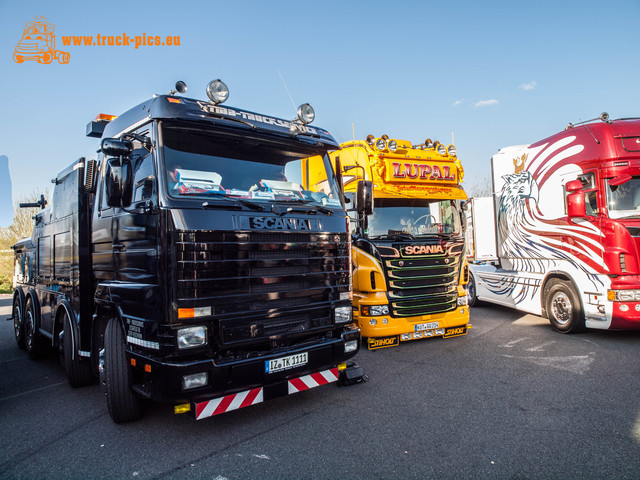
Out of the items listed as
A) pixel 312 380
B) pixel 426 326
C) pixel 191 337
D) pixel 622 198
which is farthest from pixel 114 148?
pixel 622 198

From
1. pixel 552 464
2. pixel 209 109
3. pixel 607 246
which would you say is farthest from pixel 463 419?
pixel 607 246

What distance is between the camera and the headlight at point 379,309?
650 centimetres

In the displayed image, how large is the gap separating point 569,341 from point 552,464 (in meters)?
4.58

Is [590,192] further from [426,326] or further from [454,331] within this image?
[426,326]

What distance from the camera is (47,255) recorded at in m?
6.15

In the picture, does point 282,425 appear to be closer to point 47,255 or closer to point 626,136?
point 47,255

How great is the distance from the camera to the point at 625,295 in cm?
669

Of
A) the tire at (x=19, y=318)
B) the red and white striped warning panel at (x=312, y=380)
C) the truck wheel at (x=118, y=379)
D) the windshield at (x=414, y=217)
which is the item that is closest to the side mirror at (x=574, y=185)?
the windshield at (x=414, y=217)

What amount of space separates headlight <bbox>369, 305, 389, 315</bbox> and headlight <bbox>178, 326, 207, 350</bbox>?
11.2 ft

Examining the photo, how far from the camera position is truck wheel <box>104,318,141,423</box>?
158 inches

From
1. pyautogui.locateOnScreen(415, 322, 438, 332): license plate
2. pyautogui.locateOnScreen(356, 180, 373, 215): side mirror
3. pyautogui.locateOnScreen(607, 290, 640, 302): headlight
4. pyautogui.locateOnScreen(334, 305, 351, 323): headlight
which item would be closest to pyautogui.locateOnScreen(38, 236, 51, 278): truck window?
pyautogui.locateOnScreen(334, 305, 351, 323): headlight

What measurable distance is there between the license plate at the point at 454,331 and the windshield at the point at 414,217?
5.21 ft

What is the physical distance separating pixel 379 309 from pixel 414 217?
5.59ft

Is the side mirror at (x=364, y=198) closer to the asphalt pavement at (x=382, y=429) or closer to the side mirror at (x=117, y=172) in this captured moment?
the asphalt pavement at (x=382, y=429)
